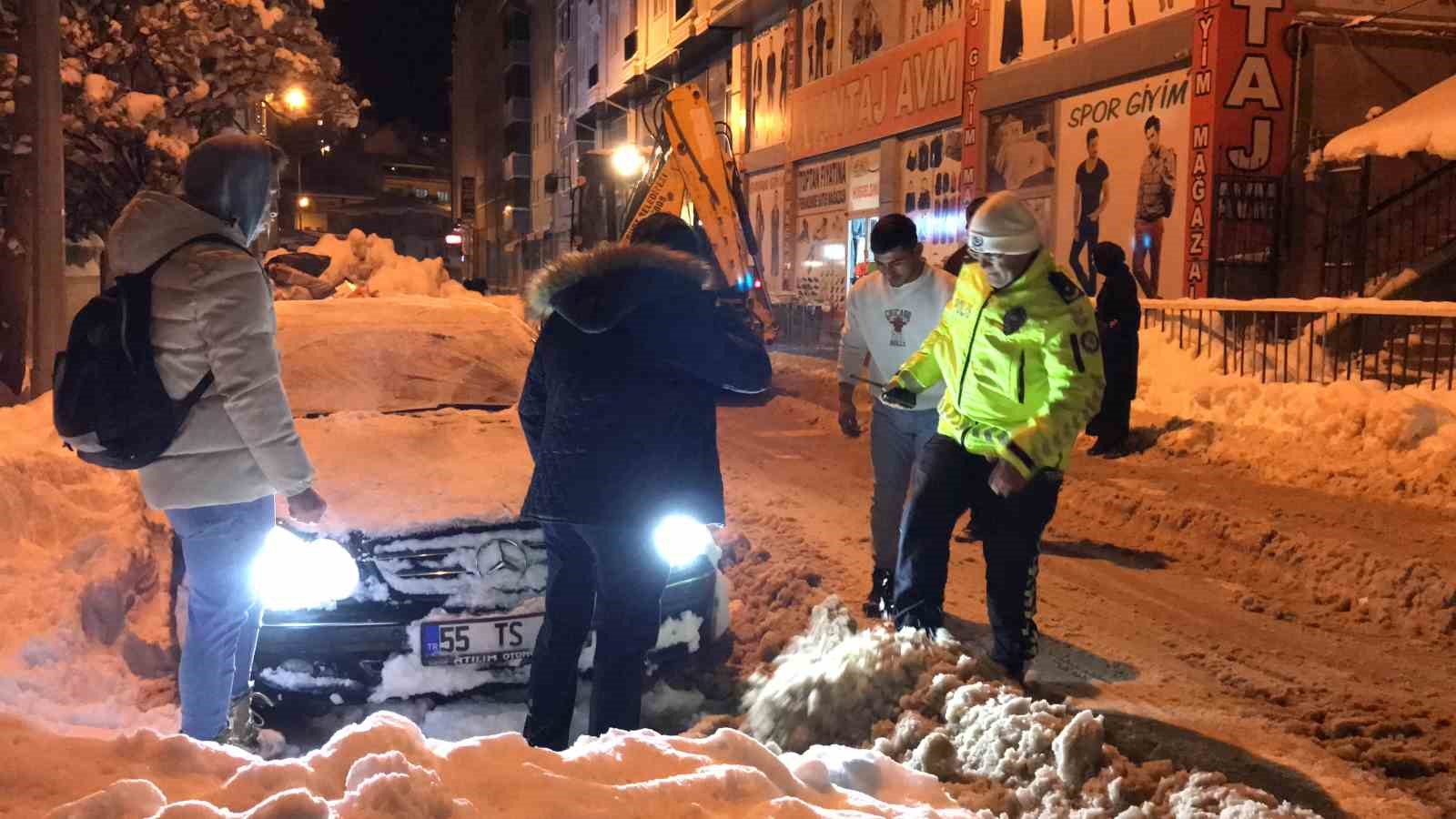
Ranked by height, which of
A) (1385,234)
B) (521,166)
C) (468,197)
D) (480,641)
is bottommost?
(480,641)

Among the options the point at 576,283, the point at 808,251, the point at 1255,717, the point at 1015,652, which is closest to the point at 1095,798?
the point at 1015,652

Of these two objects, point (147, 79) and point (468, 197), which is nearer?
point (147, 79)

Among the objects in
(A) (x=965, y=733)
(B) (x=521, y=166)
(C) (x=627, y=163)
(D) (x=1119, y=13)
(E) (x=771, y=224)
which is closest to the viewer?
(A) (x=965, y=733)

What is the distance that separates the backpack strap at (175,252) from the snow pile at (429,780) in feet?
3.40

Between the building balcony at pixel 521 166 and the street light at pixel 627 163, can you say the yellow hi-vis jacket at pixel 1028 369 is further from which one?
the building balcony at pixel 521 166

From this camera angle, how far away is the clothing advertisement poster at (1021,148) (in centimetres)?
1619

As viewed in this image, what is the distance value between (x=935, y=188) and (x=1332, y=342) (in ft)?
32.1

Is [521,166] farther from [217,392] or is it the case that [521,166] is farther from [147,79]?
[217,392]

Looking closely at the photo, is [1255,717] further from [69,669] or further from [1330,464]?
[1330,464]

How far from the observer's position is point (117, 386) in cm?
313

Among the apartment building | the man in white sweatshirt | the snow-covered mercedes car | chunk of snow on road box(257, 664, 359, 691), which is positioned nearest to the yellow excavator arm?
the apartment building

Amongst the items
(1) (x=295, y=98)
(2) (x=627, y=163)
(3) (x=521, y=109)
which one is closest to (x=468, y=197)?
(3) (x=521, y=109)

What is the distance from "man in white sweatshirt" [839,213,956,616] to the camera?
526 cm

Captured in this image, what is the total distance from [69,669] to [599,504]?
2420 millimetres
